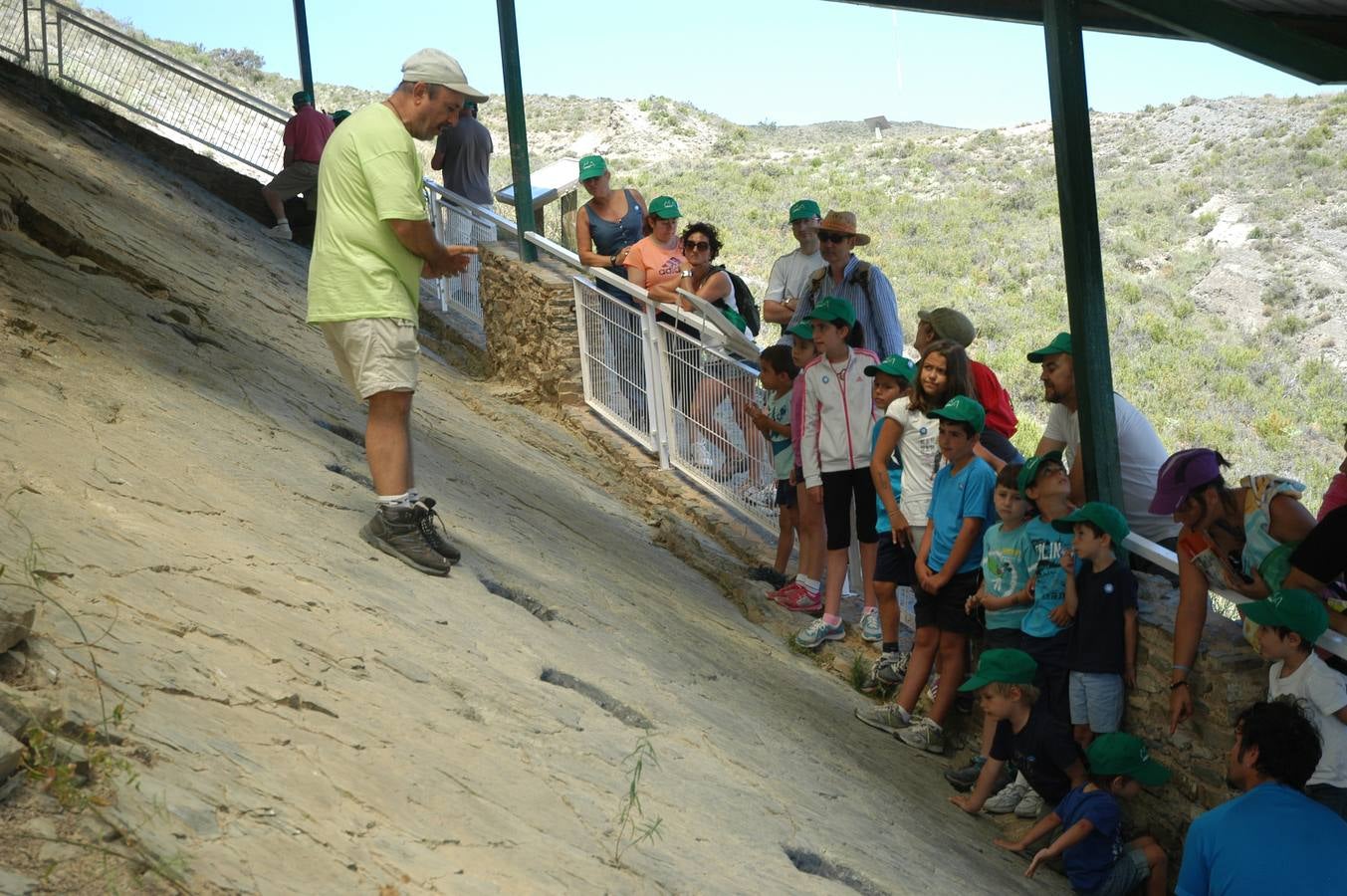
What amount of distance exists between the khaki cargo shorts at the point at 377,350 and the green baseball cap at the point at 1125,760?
2985mm

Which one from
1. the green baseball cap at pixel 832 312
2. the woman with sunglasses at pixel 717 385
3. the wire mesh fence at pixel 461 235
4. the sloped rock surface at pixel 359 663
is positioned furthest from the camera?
the wire mesh fence at pixel 461 235

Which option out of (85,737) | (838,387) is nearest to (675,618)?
(838,387)

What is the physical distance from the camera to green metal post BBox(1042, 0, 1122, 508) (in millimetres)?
6254

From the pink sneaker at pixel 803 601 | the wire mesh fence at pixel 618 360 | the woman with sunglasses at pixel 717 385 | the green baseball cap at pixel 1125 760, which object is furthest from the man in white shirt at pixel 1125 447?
the wire mesh fence at pixel 618 360

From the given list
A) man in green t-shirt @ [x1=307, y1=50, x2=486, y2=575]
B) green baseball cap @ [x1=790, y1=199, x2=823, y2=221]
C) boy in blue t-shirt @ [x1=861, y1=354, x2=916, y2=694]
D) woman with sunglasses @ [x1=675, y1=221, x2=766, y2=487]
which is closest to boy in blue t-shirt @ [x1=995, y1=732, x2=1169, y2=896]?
boy in blue t-shirt @ [x1=861, y1=354, x2=916, y2=694]

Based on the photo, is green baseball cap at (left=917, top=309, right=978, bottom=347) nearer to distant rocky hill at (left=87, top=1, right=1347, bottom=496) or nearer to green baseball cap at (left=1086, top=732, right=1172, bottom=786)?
green baseball cap at (left=1086, top=732, right=1172, bottom=786)

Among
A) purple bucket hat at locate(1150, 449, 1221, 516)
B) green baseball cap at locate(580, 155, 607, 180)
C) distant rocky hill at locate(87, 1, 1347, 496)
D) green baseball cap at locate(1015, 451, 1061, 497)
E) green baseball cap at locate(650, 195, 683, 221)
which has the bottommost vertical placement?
distant rocky hill at locate(87, 1, 1347, 496)

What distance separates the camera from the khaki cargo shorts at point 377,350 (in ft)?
17.6

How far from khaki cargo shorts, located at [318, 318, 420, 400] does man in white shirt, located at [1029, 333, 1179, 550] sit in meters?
2.71

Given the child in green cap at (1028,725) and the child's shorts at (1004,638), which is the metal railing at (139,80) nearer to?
the child's shorts at (1004,638)

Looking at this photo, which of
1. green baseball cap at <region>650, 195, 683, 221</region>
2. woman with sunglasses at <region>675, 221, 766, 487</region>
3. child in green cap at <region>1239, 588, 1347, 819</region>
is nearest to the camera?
child in green cap at <region>1239, 588, 1347, 819</region>

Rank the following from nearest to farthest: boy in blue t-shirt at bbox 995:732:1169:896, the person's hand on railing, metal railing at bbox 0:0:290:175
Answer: the person's hand on railing
boy in blue t-shirt at bbox 995:732:1169:896
metal railing at bbox 0:0:290:175

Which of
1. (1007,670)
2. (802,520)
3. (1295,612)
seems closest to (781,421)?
(802,520)

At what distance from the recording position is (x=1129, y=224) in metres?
37.6
